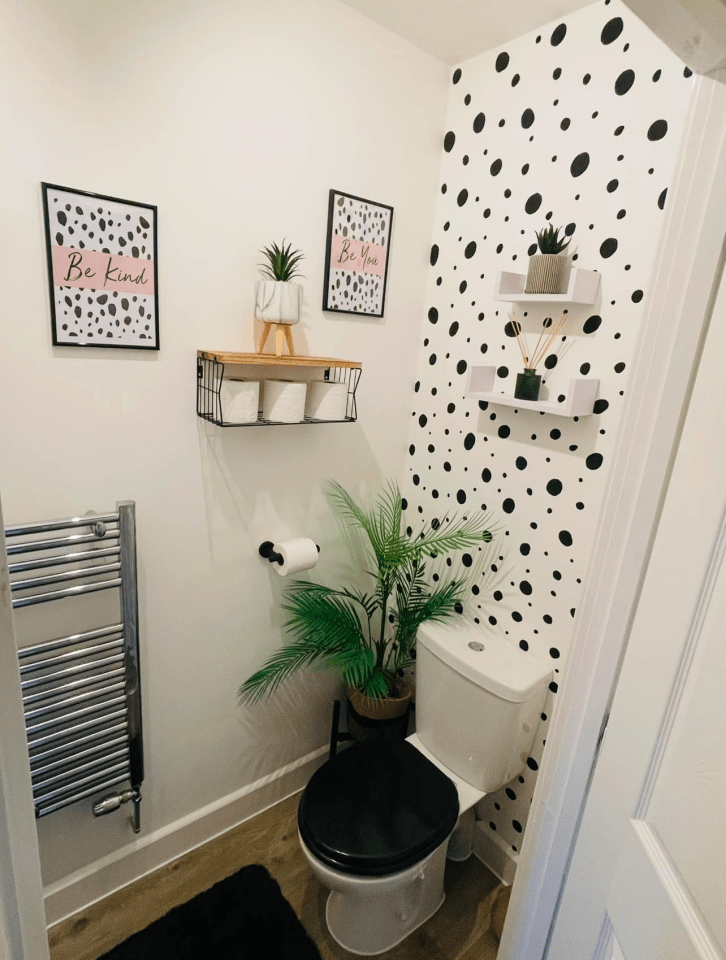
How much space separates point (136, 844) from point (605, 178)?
2336mm

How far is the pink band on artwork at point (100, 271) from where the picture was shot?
118cm

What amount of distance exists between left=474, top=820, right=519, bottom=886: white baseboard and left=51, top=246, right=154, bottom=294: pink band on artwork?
202cm

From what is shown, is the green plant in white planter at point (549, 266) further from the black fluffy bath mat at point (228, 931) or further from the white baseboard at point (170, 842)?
the black fluffy bath mat at point (228, 931)

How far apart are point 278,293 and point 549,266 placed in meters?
0.71

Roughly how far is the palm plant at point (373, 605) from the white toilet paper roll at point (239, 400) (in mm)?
517

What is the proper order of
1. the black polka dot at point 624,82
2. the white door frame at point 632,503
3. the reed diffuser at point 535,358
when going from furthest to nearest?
the reed diffuser at point 535,358
the black polka dot at point 624,82
the white door frame at point 632,503

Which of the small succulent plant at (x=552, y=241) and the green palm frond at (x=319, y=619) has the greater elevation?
the small succulent plant at (x=552, y=241)

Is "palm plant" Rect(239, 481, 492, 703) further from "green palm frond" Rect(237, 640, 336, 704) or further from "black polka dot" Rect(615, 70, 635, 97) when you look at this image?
"black polka dot" Rect(615, 70, 635, 97)

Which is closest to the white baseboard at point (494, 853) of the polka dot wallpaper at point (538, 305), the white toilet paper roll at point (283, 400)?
the polka dot wallpaper at point (538, 305)

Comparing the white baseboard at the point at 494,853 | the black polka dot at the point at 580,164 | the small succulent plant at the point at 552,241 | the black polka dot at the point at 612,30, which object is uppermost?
the black polka dot at the point at 612,30

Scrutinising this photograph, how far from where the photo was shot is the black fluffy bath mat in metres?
1.51

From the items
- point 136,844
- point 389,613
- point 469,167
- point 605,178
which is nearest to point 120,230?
point 469,167

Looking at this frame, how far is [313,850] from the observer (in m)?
1.39

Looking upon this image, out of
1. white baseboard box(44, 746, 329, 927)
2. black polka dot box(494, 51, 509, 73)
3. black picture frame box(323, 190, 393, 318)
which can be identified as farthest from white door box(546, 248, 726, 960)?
white baseboard box(44, 746, 329, 927)
